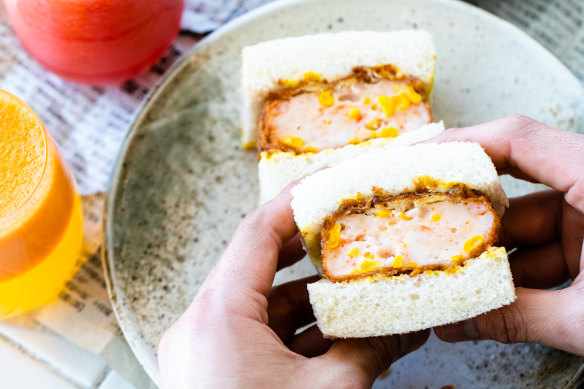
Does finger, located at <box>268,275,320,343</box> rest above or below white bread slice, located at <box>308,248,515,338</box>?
below

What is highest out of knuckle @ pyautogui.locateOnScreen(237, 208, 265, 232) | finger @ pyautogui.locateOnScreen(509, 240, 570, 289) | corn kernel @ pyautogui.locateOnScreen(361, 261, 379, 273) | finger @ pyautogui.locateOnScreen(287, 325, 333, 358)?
knuckle @ pyautogui.locateOnScreen(237, 208, 265, 232)

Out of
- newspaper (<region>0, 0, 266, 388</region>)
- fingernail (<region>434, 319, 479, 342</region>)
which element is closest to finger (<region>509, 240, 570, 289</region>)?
fingernail (<region>434, 319, 479, 342</region>)

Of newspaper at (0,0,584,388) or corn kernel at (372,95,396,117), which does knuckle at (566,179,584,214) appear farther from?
newspaper at (0,0,584,388)

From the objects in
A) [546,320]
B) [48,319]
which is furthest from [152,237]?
[546,320]

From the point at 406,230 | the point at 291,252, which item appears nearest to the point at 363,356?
the point at 406,230

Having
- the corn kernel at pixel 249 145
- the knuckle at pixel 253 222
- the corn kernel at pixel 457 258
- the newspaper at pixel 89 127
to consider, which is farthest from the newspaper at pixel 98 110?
the corn kernel at pixel 457 258

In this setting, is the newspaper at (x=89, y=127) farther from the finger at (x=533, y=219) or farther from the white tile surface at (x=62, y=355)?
the finger at (x=533, y=219)

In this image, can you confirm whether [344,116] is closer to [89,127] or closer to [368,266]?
[368,266]
